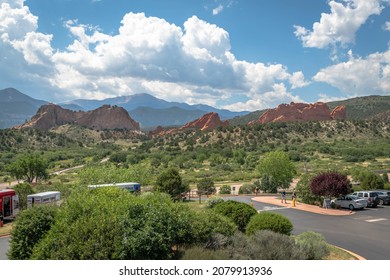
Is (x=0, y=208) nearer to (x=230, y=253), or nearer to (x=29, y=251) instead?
(x=29, y=251)

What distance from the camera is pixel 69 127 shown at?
18125 cm

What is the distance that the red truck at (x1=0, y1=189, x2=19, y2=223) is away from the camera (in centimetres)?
2570

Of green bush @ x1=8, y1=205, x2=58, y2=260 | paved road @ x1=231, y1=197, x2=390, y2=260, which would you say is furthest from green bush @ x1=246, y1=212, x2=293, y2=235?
green bush @ x1=8, y1=205, x2=58, y2=260

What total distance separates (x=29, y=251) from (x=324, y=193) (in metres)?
24.1

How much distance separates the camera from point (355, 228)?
21688 millimetres

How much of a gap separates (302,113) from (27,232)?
165153 millimetres

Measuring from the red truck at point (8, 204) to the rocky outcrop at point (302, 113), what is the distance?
13408 centimetres

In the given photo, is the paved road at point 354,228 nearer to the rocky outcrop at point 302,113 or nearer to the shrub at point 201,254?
the shrub at point 201,254

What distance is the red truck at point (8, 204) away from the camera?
2570cm

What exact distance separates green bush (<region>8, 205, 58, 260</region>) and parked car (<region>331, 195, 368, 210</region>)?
948 inches

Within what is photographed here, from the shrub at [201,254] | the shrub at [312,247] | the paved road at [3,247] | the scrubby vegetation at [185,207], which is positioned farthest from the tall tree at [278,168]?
the shrub at [201,254]

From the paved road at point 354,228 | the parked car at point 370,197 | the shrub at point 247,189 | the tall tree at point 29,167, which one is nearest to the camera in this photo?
the paved road at point 354,228

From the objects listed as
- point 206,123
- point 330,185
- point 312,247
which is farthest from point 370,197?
point 206,123

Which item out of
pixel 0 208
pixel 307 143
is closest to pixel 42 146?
pixel 307 143
